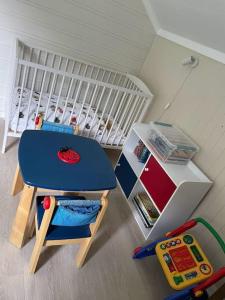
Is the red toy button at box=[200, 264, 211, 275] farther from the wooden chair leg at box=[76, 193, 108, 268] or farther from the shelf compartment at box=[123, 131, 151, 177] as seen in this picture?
the shelf compartment at box=[123, 131, 151, 177]

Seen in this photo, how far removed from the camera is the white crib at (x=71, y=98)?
93.7 inches

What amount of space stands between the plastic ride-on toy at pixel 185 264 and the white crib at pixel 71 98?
1332 mm

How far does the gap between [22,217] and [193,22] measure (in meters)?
2.11

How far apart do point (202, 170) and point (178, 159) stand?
0.23 metres

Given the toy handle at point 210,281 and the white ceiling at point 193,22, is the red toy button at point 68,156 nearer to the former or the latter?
the toy handle at point 210,281

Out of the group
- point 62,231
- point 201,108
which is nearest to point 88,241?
point 62,231

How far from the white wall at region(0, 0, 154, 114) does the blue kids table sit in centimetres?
154

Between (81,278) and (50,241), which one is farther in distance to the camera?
(81,278)

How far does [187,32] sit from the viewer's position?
2416 mm

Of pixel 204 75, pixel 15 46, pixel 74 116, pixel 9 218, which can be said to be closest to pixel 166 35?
pixel 204 75

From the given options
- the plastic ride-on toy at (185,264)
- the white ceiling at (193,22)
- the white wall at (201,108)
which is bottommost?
the plastic ride-on toy at (185,264)

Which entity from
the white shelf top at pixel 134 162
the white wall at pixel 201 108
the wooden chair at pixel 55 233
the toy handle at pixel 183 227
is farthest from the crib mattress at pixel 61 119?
the toy handle at pixel 183 227

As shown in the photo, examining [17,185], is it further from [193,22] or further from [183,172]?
[193,22]

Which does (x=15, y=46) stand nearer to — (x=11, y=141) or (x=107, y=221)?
(x=11, y=141)
